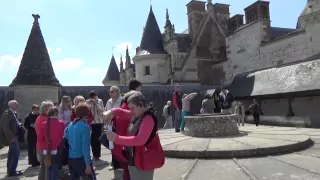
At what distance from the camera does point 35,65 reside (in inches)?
416

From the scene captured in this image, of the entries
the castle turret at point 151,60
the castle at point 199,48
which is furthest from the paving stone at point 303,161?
the castle turret at point 151,60

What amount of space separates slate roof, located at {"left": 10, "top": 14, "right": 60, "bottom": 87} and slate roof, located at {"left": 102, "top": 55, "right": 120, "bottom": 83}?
3069cm

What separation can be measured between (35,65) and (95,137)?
5525 millimetres

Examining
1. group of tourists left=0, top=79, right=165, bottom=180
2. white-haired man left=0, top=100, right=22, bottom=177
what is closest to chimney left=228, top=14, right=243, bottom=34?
group of tourists left=0, top=79, right=165, bottom=180

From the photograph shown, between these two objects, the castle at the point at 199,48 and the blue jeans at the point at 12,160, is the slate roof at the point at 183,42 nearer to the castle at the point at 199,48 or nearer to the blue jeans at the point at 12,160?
the castle at the point at 199,48

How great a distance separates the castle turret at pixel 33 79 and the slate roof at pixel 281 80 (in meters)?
9.44

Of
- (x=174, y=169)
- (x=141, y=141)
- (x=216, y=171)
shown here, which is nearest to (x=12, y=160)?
(x=174, y=169)

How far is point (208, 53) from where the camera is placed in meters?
29.8

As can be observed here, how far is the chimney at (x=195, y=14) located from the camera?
30594 mm

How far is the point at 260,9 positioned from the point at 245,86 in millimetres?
7573

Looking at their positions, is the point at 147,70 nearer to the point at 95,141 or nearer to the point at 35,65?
the point at 35,65

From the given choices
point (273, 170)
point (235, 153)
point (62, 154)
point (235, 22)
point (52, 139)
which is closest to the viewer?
point (62, 154)

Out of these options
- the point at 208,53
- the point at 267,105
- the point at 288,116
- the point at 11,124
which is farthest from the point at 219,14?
the point at 11,124

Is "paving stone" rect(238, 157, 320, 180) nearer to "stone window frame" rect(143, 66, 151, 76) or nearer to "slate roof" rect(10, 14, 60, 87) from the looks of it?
"slate roof" rect(10, 14, 60, 87)
